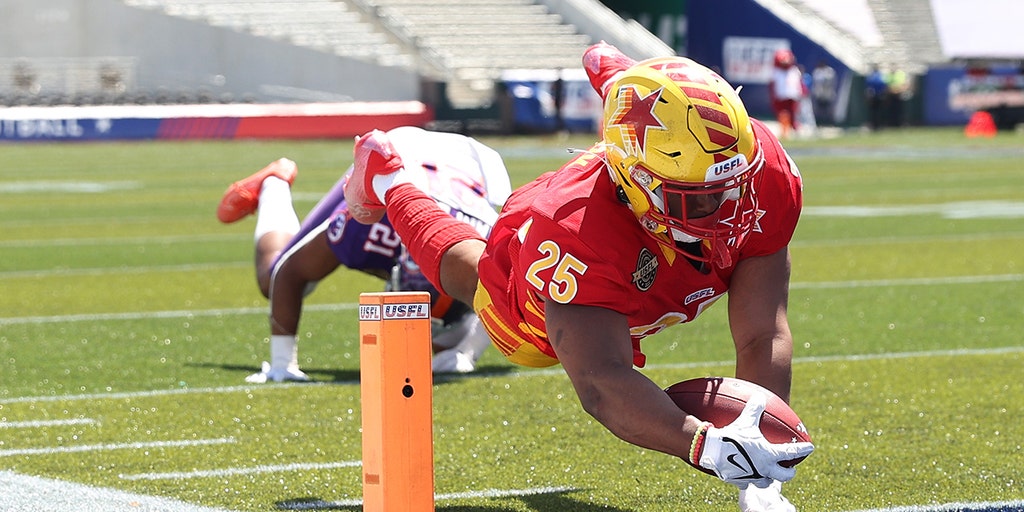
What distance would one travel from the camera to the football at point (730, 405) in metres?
3.57

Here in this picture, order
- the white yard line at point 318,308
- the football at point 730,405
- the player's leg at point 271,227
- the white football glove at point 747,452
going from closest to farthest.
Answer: the white football glove at point 747,452 → the football at point 730,405 → the player's leg at point 271,227 → the white yard line at point 318,308

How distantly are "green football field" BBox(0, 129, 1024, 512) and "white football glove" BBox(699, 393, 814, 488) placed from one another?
100cm

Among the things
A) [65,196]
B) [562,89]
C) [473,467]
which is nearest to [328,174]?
[65,196]

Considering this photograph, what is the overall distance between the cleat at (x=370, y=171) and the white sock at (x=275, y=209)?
7.03 feet

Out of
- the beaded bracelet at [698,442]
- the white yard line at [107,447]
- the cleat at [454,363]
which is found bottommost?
the cleat at [454,363]

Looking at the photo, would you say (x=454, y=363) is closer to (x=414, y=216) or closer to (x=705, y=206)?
(x=414, y=216)

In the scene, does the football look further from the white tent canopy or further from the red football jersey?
the white tent canopy

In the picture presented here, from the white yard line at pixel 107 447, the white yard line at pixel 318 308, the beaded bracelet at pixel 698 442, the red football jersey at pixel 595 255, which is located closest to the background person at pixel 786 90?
the white yard line at pixel 318 308

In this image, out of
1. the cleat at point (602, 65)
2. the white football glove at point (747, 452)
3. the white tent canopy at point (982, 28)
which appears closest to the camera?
the white football glove at point (747, 452)

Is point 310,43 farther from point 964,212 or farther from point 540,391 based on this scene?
point 540,391

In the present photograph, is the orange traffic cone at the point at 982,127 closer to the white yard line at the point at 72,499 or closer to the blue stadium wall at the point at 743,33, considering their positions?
the blue stadium wall at the point at 743,33

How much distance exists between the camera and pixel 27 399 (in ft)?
20.5

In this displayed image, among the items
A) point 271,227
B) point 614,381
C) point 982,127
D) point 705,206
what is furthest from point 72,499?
point 982,127

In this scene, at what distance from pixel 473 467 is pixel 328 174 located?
49.7 ft
